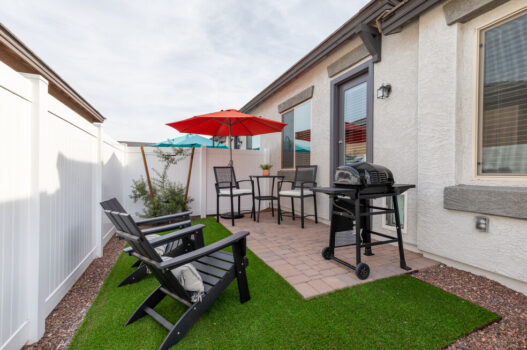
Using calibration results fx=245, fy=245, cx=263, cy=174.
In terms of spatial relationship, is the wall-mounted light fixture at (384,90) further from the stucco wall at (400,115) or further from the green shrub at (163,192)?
the green shrub at (163,192)

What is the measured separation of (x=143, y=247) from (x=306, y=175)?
3.59m

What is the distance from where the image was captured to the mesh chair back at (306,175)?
459 cm

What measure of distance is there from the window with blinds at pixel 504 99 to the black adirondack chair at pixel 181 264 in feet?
7.88

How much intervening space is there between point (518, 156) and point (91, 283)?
4.01 metres

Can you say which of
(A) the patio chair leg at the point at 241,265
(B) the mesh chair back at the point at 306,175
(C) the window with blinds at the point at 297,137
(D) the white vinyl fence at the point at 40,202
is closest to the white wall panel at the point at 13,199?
(D) the white vinyl fence at the point at 40,202

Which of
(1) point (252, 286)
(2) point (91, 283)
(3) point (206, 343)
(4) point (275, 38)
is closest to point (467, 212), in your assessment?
(1) point (252, 286)

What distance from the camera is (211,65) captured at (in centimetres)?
788

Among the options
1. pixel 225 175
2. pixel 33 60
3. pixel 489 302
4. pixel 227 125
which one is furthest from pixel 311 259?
pixel 33 60

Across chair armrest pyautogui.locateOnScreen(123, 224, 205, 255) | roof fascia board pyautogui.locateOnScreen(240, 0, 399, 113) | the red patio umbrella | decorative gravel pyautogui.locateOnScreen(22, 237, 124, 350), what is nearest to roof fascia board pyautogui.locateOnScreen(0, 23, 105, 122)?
the red patio umbrella

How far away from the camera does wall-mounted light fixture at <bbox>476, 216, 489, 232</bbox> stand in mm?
2215

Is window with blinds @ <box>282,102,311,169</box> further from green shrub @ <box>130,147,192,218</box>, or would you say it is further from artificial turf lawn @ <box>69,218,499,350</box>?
artificial turf lawn @ <box>69,218,499,350</box>

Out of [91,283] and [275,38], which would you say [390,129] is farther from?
[275,38]

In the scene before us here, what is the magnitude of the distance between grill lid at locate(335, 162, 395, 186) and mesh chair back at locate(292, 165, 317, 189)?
2.05 meters

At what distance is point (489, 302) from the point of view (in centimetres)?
191
